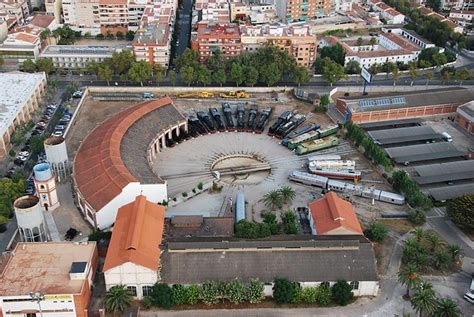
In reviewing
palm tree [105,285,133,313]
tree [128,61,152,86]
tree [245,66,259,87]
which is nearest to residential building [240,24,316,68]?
tree [245,66,259,87]

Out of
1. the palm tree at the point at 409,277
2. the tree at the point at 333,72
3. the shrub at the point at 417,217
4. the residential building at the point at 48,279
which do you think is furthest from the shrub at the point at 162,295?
the tree at the point at 333,72

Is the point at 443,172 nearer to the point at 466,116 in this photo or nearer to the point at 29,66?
the point at 466,116

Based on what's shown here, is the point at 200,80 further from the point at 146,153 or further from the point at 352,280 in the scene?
the point at 352,280

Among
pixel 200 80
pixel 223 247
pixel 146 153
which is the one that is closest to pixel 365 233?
pixel 223 247

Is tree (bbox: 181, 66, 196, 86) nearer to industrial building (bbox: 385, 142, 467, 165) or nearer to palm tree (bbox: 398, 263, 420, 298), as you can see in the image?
industrial building (bbox: 385, 142, 467, 165)

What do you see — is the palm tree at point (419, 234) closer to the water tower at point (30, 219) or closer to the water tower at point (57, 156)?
the water tower at point (30, 219)

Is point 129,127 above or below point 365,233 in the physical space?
above
